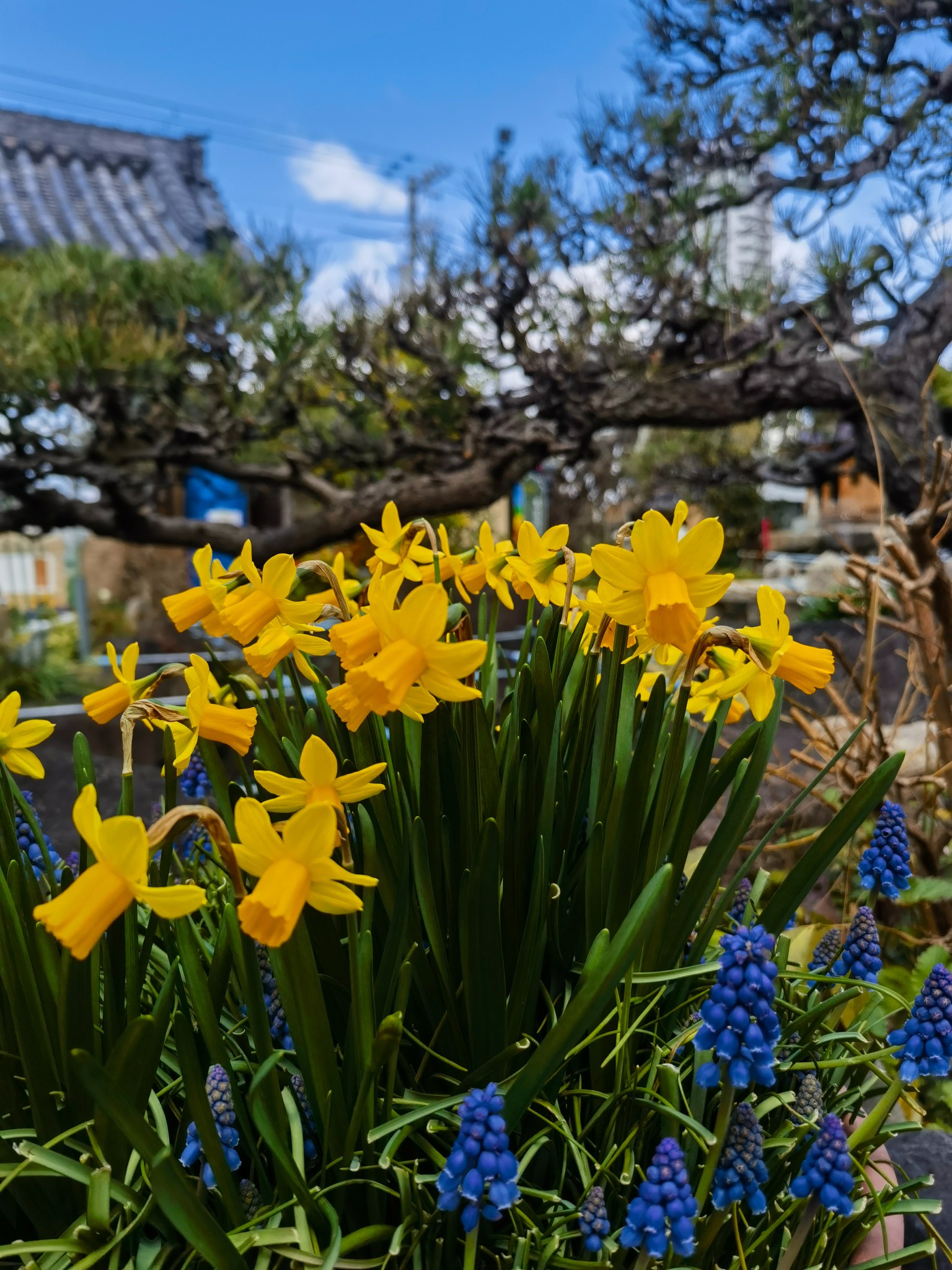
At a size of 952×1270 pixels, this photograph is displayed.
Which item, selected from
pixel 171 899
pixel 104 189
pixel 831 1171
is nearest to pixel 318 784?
pixel 171 899

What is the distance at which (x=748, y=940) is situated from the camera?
23.5 inches

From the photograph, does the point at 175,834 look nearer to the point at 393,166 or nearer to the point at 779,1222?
the point at 779,1222

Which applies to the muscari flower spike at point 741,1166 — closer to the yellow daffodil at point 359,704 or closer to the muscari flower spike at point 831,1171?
the muscari flower spike at point 831,1171

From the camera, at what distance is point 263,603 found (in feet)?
2.39

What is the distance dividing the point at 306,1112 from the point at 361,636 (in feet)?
1.39

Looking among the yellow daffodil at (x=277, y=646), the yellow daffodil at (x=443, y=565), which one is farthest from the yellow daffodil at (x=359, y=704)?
the yellow daffodil at (x=443, y=565)

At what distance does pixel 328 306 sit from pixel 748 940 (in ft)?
15.2

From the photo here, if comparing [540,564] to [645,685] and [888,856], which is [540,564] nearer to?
[645,685]

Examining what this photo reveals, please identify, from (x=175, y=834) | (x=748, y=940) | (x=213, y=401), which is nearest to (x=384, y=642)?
(x=175, y=834)

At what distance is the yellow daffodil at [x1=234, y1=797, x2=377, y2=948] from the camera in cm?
50

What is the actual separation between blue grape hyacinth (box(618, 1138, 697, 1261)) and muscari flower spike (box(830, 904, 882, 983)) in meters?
0.35

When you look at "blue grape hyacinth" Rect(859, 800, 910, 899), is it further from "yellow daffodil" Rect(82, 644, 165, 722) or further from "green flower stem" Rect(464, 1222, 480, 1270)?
"yellow daffodil" Rect(82, 644, 165, 722)

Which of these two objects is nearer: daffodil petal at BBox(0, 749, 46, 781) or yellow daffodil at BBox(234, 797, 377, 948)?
yellow daffodil at BBox(234, 797, 377, 948)

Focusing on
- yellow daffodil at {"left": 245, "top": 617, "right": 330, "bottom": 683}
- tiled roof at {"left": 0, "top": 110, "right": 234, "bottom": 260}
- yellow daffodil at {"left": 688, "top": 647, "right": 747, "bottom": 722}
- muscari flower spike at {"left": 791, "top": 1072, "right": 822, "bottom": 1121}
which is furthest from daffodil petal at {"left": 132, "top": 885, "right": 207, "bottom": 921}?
tiled roof at {"left": 0, "top": 110, "right": 234, "bottom": 260}
